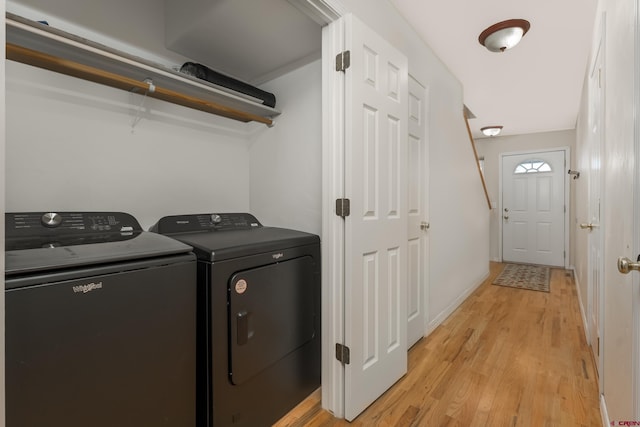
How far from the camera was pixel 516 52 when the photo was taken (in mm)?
2625

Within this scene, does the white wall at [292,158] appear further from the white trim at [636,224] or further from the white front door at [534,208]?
the white front door at [534,208]

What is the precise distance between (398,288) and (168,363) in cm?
131

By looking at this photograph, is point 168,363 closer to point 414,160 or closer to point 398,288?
point 398,288

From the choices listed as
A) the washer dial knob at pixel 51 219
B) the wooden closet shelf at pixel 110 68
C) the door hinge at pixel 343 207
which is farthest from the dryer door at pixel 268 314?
the wooden closet shelf at pixel 110 68

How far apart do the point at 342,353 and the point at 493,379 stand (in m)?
1.07

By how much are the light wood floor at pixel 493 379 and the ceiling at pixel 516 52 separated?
7.86 feet

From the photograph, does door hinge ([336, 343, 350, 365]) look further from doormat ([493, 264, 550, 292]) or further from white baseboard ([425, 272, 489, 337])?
doormat ([493, 264, 550, 292])

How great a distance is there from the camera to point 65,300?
2.90 feet

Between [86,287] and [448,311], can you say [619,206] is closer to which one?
[86,287]

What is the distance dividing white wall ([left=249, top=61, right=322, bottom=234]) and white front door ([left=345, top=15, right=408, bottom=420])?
360 mm

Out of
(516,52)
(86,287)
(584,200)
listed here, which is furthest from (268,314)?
(584,200)

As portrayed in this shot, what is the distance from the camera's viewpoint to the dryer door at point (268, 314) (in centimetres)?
133

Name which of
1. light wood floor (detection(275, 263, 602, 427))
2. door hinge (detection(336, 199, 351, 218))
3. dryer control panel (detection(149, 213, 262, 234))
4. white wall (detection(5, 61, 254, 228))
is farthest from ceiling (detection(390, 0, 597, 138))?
light wood floor (detection(275, 263, 602, 427))

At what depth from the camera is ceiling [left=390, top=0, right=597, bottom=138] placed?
2051mm
